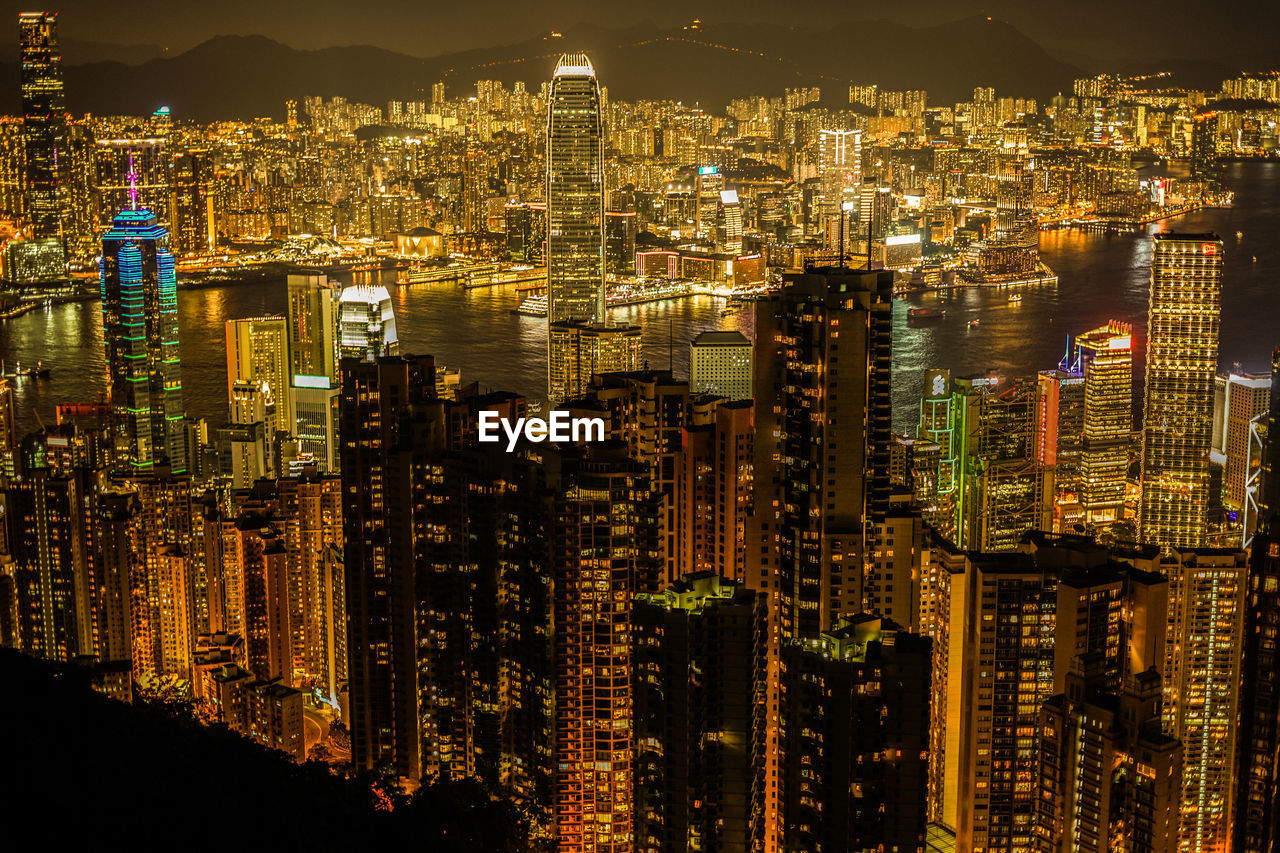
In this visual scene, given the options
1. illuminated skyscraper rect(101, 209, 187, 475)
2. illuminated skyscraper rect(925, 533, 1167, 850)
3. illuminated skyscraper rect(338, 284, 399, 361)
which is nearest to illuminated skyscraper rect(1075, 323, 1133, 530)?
illuminated skyscraper rect(925, 533, 1167, 850)

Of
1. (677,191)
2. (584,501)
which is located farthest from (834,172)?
(584,501)

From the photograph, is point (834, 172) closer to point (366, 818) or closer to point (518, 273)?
point (518, 273)

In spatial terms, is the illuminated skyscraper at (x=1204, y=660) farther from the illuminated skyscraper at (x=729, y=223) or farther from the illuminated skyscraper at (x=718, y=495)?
the illuminated skyscraper at (x=729, y=223)

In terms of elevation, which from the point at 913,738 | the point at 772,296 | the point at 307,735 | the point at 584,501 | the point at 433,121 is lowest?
the point at 307,735

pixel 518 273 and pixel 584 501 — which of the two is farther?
pixel 518 273

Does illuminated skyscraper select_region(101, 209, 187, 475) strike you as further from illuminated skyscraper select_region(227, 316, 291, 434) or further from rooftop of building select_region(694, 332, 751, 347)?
rooftop of building select_region(694, 332, 751, 347)

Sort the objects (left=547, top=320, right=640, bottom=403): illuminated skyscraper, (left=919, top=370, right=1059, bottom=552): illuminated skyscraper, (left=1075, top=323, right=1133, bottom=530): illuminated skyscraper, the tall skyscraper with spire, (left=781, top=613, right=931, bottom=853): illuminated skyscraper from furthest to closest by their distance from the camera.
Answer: the tall skyscraper with spire, (left=547, top=320, right=640, bottom=403): illuminated skyscraper, (left=1075, top=323, right=1133, bottom=530): illuminated skyscraper, (left=919, top=370, right=1059, bottom=552): illuminated skyscraper, (left=781, top=613, right=931, bottom=853): illuminated skyscraper
